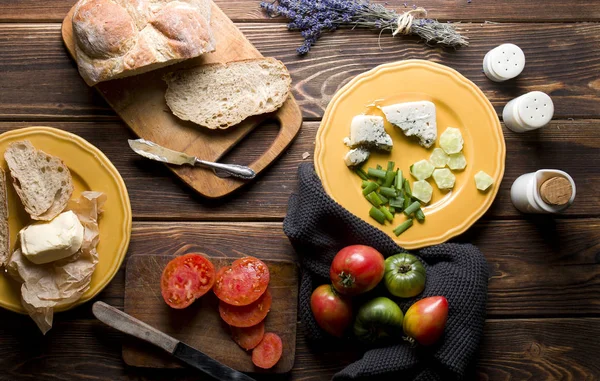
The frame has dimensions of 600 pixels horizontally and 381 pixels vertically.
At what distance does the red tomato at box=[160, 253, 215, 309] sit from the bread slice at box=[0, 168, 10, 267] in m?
0.67

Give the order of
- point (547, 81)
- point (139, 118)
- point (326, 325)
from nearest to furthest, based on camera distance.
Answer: point (326, 325) < point (139, 118) < point (547, 81)

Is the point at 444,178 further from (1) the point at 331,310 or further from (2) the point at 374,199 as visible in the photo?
(1) the point at 331,310

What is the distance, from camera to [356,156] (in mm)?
2428

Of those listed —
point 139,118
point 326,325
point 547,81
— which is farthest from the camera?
point 547,81

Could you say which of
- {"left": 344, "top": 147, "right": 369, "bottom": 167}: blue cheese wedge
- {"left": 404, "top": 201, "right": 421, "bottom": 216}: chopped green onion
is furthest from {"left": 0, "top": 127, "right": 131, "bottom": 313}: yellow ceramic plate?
{"left": 404, "top": 201, "right": 421, "bottom": 216}: chopped green onion

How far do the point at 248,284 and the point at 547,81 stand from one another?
67.7 inches

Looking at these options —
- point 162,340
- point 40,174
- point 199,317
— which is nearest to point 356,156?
point 199,317

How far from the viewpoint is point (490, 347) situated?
2.50 metres

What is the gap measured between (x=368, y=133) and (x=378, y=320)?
0.81 m

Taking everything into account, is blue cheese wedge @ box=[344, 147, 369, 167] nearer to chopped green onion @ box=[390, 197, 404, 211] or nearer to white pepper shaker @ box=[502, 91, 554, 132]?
chopped green onion @ box=[390, 197, 404, 211]

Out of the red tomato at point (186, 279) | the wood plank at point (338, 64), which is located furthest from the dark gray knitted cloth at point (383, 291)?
the wood plank at point (338, 64)

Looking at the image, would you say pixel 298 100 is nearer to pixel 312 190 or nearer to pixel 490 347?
pixel 312 190

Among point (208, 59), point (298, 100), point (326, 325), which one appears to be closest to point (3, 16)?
point (208, 59)

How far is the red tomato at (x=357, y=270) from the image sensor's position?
7.20 feet
